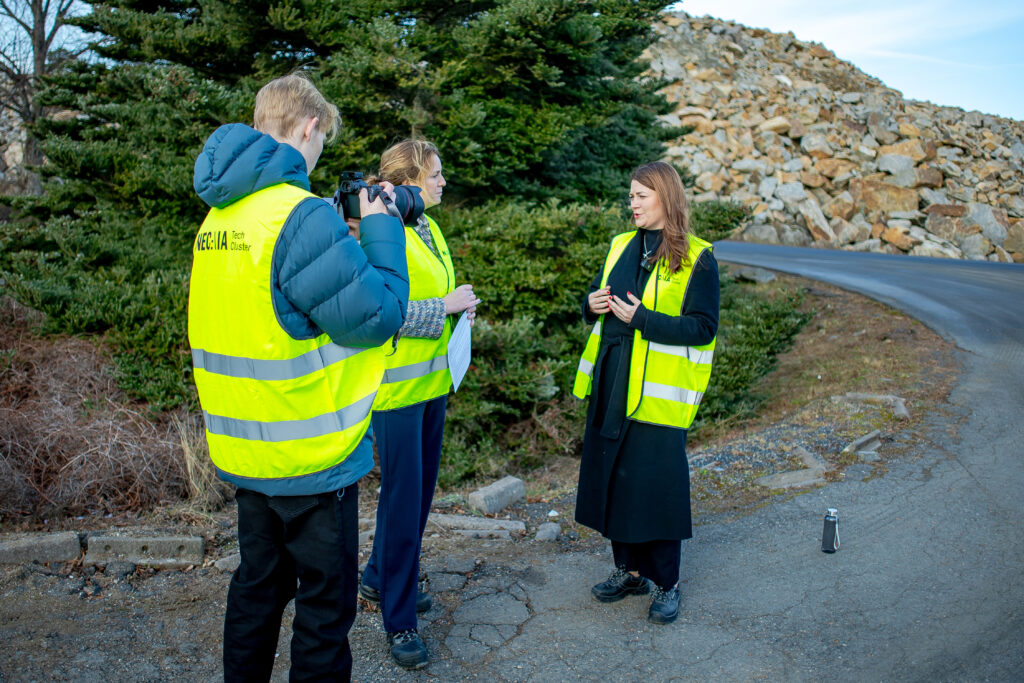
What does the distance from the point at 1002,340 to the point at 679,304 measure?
6.59 m

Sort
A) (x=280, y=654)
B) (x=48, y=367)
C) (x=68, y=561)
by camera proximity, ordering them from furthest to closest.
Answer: (x=48, y=367) < (x=68, y=561) < (x=280, y=654)

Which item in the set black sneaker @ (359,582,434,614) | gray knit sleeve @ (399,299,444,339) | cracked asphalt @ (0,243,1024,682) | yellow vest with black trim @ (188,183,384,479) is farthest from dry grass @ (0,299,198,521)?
yellow vest with black trim @ (188,183,384,479)

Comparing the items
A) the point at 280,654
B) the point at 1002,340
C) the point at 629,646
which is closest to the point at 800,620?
the point at 629,646

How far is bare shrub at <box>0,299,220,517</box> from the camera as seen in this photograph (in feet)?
16.4

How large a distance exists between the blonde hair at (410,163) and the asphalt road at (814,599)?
6.77ft

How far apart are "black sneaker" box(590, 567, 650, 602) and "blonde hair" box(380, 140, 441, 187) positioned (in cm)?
212

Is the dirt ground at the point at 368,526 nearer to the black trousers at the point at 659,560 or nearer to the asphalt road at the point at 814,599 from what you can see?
the asphalt road at the point at 814,599

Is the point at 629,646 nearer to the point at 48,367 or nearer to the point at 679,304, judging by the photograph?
the point at 679,304

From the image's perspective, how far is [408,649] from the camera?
3.29 metres

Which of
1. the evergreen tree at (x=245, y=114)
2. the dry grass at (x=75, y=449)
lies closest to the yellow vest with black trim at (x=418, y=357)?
the dry grass at (x=75, y=449)

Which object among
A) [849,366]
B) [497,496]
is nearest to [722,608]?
[497,496]

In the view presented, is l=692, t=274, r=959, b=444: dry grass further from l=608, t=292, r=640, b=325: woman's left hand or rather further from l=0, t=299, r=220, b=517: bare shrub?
l=0, t=299, r=220, b=517: bare shrub

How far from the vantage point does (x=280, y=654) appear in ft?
11.3

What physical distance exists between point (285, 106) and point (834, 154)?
85.9ft
